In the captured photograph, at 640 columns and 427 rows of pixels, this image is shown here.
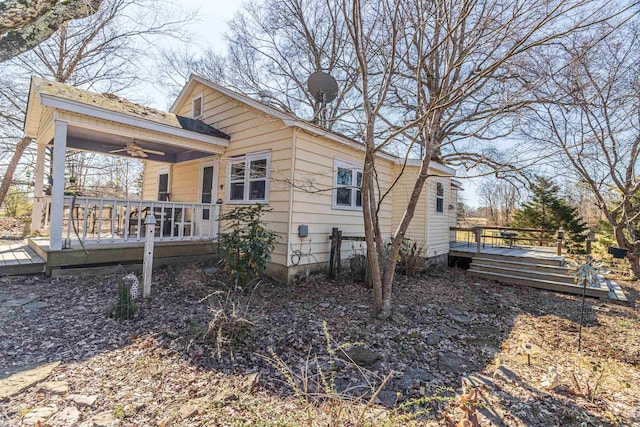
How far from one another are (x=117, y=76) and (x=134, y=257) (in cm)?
1288

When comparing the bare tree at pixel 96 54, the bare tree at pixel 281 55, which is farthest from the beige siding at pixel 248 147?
the bare tree at pixel 96 54

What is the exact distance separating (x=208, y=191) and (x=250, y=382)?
6.28 metres

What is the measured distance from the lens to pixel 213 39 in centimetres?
1217

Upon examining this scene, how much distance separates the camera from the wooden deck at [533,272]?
693 cm

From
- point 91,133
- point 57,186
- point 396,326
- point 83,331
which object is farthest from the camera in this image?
point 91,133

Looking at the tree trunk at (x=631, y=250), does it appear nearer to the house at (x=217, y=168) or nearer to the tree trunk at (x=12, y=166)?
the house at (x=217, y=168)

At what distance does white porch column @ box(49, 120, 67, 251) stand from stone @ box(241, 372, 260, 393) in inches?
184

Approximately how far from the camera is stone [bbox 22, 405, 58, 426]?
2.04m

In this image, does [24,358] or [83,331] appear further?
[83,331]

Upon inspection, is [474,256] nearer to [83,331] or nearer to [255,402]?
[255,402]

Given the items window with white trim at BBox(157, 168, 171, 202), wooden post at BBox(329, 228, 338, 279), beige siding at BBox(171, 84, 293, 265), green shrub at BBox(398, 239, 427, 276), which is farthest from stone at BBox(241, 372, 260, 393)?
window with white trim at BBox(157, 168, 171, 202)

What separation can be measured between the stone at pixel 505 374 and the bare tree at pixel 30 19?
257 inches

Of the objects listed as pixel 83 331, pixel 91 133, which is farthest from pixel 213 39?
pixel 83 331

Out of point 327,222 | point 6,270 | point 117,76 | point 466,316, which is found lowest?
point 466,316
